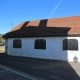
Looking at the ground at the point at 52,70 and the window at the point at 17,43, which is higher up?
the window at the point at 17,43

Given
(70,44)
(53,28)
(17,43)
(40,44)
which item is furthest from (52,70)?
(17,43)

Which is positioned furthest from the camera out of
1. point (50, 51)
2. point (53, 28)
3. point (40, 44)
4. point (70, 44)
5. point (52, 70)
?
point (53, 28)

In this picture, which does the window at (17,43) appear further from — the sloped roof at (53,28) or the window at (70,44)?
the window at (70,44)

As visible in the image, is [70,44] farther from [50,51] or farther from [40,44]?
[40,44]

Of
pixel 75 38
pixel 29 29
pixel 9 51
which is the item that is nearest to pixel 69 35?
pixel 75 38

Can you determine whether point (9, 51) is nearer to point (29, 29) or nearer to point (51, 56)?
point (29, 29)

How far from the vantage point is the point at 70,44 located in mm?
20922

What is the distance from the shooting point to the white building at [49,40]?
68.4 ft

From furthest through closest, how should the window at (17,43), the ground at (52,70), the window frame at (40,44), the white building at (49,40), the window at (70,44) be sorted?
the window at (17,43), the window frame at (40,44), the white building at (49,40), the window at (70,44), the ground at (52,70)

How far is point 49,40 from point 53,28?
2151 millimetres

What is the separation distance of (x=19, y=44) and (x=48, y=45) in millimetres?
5182

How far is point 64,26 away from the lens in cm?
2348

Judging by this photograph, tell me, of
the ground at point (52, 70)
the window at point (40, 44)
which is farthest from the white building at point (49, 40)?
the ground at point (52, 70)

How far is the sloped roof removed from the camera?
21750 millimetres
